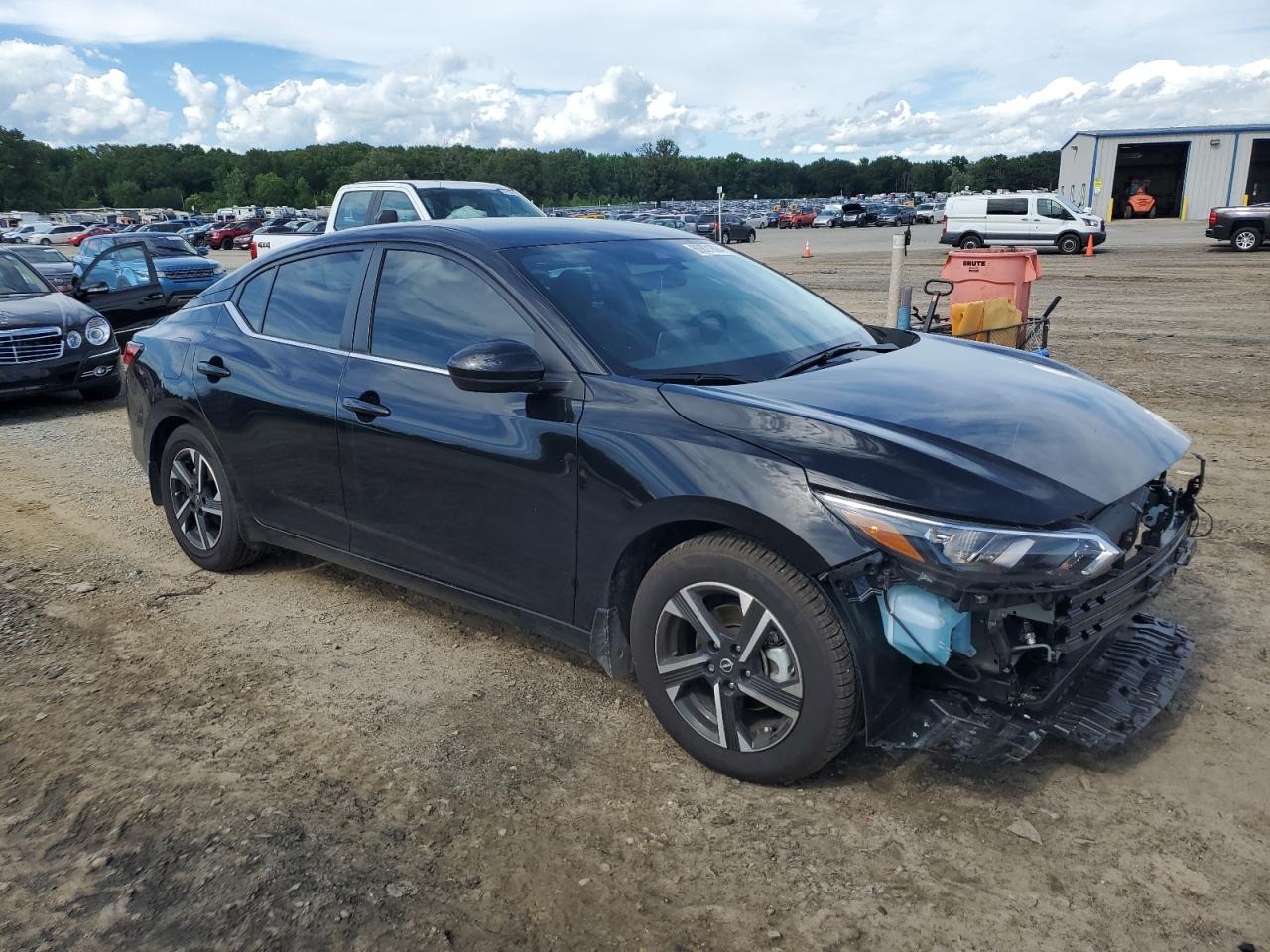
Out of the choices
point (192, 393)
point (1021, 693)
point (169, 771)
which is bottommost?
point (169, 771)

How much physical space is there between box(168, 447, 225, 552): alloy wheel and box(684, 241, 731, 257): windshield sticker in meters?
2.50

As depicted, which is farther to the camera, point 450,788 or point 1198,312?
point 1198,312

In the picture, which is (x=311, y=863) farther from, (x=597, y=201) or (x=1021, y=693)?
(x=597, y=201)

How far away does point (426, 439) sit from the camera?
367 cm

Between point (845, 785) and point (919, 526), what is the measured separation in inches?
36.3

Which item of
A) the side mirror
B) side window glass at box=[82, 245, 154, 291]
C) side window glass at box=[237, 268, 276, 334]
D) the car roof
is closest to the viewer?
the side mirror

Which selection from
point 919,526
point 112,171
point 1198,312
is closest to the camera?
point 919,526

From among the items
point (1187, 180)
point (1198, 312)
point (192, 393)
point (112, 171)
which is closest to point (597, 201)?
point (112, 171)

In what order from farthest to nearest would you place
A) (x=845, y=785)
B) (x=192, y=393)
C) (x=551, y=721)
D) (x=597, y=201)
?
(x=597, y=201), (x=192, y=393), (x=551, y=721), (x=845, y=785)

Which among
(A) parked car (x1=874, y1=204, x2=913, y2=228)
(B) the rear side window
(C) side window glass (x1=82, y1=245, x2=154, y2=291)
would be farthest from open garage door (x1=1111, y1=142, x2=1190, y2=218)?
(C) side window glass (x1=82, y1=245, x2=154, y2=291)

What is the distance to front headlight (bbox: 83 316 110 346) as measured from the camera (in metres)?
9.77

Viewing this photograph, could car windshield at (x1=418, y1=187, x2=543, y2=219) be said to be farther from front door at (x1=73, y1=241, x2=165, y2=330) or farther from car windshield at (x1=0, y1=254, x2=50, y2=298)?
car windshield at (x1=0, y1=254, x2=50, y2=298)

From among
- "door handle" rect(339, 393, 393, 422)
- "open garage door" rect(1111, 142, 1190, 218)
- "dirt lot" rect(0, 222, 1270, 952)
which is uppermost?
"open garage door" rect(1111, 142, 1190, 218)

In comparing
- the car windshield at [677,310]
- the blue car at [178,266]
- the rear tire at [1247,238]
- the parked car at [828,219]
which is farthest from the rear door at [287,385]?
the parked car at [828,219]
